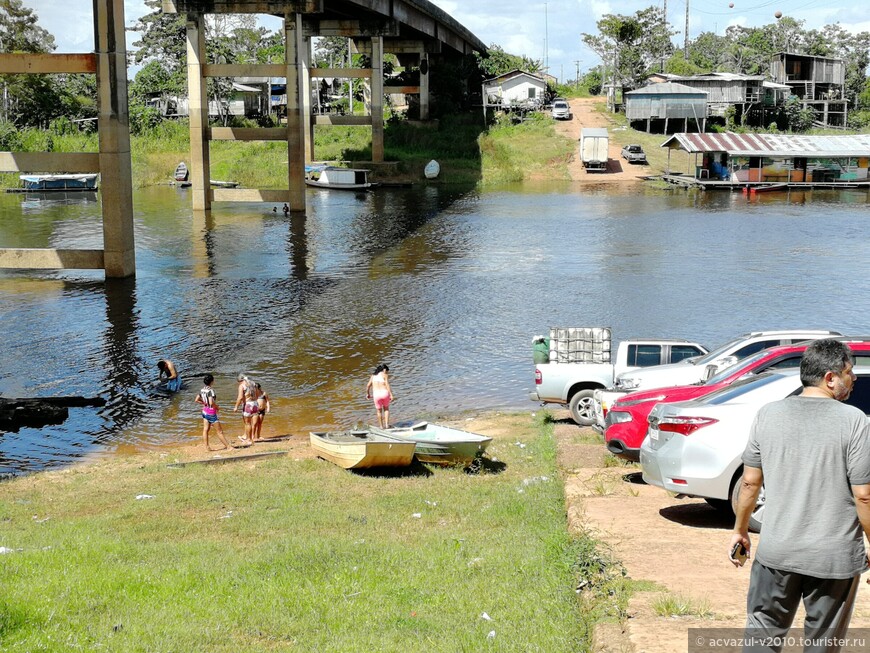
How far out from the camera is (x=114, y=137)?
3828 centimetres

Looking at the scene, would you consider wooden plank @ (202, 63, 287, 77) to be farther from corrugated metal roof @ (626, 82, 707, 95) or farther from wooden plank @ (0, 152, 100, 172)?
corrugated metal roof @ (626, 82, 707, 95)

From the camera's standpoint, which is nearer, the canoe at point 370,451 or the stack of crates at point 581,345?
the canoe at point 370,451

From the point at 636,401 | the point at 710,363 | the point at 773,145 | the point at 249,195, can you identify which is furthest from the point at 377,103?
the point at 636,401

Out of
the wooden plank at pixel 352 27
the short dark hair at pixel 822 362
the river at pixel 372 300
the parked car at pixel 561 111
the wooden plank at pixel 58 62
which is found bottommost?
the river at pixel 372 300

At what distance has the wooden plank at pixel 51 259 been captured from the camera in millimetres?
38812

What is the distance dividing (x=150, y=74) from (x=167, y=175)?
754 inches

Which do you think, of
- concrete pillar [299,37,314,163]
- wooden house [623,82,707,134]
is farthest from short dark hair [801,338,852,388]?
wooden house [623,82,707,134]

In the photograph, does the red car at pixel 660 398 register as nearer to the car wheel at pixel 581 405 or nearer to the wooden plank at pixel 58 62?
the car wheel at pixel 581 405

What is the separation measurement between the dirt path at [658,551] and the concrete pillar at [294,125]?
5073 cm

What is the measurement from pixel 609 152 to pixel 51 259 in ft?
193

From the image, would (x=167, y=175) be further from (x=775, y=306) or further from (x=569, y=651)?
(x=569, y=651)

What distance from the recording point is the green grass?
24.7ft

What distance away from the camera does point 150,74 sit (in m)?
101

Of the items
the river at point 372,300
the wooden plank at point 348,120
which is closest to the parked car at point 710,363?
the river at point 372,300
